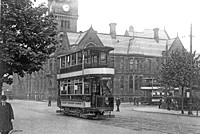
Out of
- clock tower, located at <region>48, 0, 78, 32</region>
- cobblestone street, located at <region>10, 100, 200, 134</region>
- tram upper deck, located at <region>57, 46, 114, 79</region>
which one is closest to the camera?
cobblestone street, located at <region>10, 100, 200, 134</region>

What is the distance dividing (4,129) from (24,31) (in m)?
8.77

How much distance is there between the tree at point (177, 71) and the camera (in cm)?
3403

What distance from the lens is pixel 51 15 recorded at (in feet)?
69.9

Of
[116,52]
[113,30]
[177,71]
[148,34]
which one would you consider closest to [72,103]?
[177,71]

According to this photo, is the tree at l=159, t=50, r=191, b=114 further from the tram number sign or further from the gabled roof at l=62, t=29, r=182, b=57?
the gabled roof at l=62, t=29, r=182, b=57

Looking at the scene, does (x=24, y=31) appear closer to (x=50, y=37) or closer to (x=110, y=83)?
(x=50, y=37)

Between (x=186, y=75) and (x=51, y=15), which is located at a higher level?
(x=51, y=15)

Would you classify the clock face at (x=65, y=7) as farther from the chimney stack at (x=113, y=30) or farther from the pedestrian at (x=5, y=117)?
the pedestrian at (x=5, y=117)

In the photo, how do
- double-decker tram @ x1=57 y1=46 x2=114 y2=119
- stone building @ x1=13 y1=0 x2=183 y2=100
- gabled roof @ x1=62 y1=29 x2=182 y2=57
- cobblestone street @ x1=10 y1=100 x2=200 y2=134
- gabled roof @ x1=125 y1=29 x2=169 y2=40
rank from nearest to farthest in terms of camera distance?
cobblestone street @ x1=10 y1=100 x2=200 y2=134, double-decker tram @ x1=57 y1=46 x2=114 y2=119, stone building @ x1=13 y1=0 x2=183 y2=100, gabled roof @ x1=62 y1=29 x2=182 y2=57, gabled roof @ x1=125 y1=29 x2=169 y2=40


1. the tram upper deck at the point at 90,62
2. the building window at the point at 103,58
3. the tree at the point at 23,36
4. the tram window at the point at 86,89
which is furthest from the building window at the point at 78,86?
the tree at the point at 23,36

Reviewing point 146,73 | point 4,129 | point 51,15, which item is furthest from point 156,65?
point 4,129

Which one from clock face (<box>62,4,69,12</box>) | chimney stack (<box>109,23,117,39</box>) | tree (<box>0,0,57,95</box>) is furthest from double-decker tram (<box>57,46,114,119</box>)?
clock face (<box>62,4,69,12</box>)

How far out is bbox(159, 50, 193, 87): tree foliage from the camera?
112 ft

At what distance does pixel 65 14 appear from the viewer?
81.2 m
